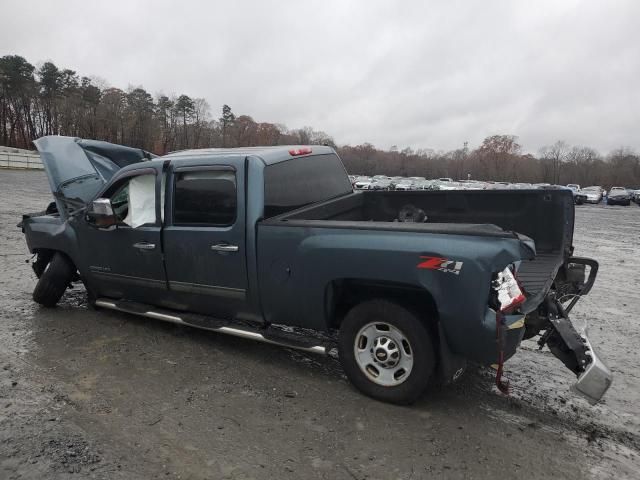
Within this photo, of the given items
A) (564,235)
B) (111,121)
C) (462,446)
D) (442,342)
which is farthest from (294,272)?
(111,121)

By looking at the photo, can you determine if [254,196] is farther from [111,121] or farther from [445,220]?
[111,121]

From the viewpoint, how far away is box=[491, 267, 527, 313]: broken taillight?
3186 mm

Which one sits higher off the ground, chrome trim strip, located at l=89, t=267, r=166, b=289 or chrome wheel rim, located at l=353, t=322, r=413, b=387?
chrome trim strip, located at l=89, t=267, r=166, b=289

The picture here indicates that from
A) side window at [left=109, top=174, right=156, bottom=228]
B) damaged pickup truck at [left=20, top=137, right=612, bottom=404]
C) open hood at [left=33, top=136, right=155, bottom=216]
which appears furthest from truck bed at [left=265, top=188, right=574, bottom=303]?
open hood at [left=33, top=136, right=155, bottom=216]

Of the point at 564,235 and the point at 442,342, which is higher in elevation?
the point at 564,235

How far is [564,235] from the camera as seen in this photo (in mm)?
4625

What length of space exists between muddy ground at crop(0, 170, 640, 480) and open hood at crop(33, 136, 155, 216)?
5.46 feet

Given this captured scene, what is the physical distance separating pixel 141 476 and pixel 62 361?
6.80ft

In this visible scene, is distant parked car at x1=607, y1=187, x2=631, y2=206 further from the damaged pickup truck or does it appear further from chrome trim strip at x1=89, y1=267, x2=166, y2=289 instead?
chrome trim strip at x1=89, y1=267, x2=166, y2=289

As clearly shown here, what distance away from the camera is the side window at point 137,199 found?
4.95 m

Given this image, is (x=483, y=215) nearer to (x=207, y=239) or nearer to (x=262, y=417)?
(x=207, y=239)

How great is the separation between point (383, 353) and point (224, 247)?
1.66m

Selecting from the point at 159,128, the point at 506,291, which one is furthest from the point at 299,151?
the point at 159,128

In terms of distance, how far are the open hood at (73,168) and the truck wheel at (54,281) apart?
649 millimetres
